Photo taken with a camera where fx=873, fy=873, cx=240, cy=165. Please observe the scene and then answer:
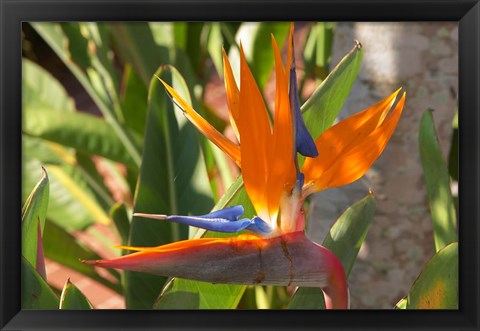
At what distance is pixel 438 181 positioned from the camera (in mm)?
1022

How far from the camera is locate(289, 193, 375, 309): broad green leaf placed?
96 cm

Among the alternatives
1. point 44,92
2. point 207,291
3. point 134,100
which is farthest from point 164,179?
point 44,92

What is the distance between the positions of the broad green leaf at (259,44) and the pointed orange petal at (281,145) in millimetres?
608

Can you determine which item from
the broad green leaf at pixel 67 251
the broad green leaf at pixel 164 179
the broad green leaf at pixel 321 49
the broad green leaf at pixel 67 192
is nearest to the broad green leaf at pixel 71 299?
the broad green leaf at pixel 164 179

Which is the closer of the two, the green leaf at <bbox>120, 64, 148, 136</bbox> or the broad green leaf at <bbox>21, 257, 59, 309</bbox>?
the broad green leaf at <bbox>21, 257, 59, 309</bbox>

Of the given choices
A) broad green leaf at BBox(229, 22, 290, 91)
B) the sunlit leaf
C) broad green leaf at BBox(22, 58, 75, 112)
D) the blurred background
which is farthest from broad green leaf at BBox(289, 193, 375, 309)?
broad green leaf at BBox(22, 58, 75, 112)

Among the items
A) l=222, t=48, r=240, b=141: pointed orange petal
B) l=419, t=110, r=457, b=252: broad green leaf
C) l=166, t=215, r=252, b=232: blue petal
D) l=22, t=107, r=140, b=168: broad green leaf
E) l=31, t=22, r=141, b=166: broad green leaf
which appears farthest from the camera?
l=31, t=22, r=141, b=166: broad green leaf

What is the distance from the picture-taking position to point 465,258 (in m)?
0.99

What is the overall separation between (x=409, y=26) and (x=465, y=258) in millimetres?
378

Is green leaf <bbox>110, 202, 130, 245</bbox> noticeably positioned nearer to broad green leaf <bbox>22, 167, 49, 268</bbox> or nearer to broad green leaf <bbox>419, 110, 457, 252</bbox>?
broad green leaf <bbox>22, 167, 49, 268</bbox>

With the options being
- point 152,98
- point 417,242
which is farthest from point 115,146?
point 417,242

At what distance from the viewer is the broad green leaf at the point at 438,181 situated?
1.01 meters

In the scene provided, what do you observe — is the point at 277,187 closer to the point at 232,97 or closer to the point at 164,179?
the point at 232,97

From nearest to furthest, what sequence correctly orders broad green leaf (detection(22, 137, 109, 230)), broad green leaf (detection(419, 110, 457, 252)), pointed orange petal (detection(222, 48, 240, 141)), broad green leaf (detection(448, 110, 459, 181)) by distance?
1. pointed orange petal (detection(222, 48, 240, 141))
2. broad green leaf (detection(419, 110, 457, 252))
3. broad green leaf (detection(448, 110, 459, 181))
4. broad green leaf (detection(22, 137, 109, 230))
